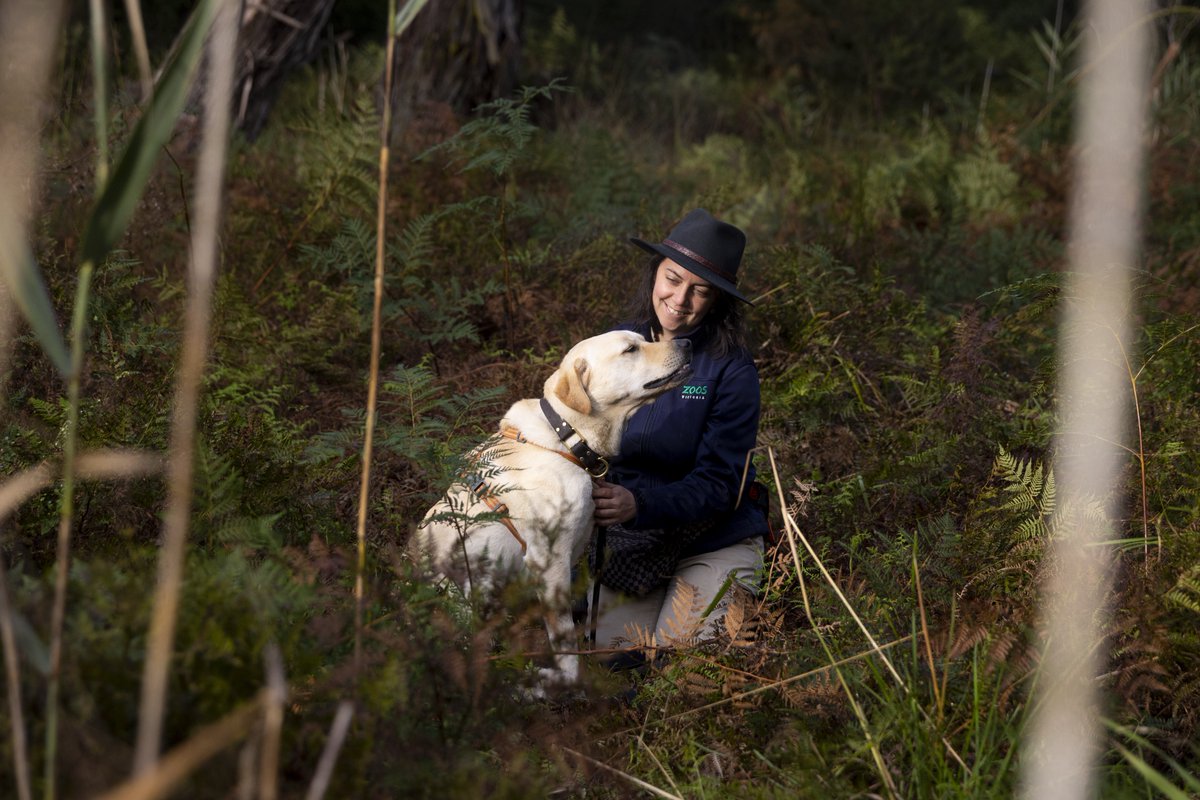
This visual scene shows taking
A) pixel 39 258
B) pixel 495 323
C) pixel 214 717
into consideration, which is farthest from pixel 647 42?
pixel 214 717

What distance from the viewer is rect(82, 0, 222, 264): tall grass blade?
131cm

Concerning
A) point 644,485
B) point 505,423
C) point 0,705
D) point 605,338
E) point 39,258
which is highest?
point 39,258

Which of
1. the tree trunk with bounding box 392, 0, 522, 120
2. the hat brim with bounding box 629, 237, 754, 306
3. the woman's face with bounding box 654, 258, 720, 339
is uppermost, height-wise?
the tree trunk with bounding box 392, 0, 522, 120

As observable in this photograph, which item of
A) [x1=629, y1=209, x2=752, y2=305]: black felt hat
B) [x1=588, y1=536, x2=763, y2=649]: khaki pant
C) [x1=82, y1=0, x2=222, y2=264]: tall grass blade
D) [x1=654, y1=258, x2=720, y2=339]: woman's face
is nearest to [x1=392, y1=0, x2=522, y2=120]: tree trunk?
[x1=654, y1=258, x2=720, y2=339]: woman's face

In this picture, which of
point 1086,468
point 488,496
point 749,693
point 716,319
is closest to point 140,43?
point 488,496

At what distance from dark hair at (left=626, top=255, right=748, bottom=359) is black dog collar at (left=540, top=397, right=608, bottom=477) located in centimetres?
71

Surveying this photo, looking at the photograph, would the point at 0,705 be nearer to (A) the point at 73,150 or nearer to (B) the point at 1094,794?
(B) the point at 1094,794

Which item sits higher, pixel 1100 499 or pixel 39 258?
pixel 39 258

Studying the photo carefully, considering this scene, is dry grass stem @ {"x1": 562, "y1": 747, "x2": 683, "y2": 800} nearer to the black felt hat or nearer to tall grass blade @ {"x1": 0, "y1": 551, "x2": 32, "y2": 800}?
tall grass blade @ {"x1": 0, "y1": 551, "x2": 32, "y2": 800}

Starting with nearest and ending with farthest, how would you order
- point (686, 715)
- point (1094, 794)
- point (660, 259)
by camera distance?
point (1094, 794)
point (686, 715)
point (660, 259)

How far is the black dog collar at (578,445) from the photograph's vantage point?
11.1 feet

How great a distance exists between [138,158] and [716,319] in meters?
2.88

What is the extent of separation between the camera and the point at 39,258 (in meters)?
3.82

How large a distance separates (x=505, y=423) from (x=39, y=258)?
1976mm
